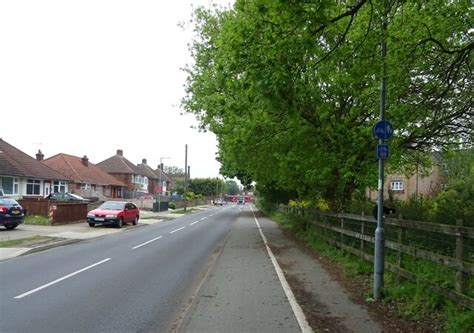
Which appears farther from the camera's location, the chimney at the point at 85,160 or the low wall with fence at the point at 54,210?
the chimney at the point at 85,160

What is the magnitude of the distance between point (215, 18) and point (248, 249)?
12180 mm

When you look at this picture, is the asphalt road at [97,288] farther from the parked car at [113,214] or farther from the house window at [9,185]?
the house window at [9,185]

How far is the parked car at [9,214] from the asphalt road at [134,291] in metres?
7.75

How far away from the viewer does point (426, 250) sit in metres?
8.24

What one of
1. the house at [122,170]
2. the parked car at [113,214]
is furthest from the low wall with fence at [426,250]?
the house at [122,170]

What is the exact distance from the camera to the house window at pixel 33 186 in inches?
1691

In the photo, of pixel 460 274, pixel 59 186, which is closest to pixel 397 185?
pixel 59 186

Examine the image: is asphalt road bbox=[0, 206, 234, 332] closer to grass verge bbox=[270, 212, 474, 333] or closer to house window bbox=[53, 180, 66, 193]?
grass verge bbox=[270, 212, 474, 333]

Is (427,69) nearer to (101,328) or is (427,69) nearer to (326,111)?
(326,111)

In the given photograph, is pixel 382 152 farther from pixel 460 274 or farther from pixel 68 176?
pixel 68 176

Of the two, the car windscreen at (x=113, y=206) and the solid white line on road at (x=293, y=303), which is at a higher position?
the car windscreen at (x=113, y=206)

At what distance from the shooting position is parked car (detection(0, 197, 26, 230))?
22.2 m

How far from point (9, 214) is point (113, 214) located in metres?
6.60

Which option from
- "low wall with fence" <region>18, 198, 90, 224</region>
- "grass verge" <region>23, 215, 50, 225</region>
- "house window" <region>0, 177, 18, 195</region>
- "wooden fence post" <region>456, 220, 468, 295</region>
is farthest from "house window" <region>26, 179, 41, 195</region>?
"wooden fence post" <region>456, 220, 468, 295</region>
